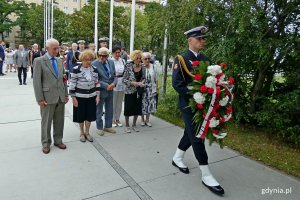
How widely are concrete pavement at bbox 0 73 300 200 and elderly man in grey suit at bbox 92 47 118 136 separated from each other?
276mm

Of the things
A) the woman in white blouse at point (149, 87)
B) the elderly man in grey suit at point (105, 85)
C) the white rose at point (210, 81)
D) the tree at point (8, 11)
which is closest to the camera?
the white rose at point (210, 81)

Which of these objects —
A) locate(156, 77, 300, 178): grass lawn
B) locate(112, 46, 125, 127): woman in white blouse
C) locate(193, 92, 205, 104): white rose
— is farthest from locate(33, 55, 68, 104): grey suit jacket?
locate(156, 77, 300, 178): grass lawn

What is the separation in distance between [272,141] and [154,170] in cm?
277

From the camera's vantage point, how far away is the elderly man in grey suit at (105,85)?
5.62 meters

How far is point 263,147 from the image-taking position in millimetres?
5258

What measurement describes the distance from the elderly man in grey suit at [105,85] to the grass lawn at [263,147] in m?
1.71

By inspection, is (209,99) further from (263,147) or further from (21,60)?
(21,60)

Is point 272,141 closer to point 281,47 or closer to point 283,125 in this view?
point 283,125

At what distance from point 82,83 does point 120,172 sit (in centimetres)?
178

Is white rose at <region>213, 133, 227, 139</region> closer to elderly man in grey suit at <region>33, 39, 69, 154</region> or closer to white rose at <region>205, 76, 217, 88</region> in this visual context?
white rose at <region>205, 76, 217, 88</region>

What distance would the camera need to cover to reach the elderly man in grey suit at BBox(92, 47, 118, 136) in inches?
221

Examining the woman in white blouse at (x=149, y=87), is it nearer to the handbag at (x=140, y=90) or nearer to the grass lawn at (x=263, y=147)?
the handbag at (x=140, y=90)

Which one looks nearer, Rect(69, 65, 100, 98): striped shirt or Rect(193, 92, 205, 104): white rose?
Rect(193, 92, 205, 104): white rose

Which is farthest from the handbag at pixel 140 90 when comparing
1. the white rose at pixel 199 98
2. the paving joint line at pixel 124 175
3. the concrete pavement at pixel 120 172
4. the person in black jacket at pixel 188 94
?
the white rose at pixel 199 98
